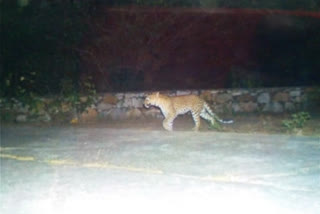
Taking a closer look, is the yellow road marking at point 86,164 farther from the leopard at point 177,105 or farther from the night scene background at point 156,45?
the night scene background at point 156,45

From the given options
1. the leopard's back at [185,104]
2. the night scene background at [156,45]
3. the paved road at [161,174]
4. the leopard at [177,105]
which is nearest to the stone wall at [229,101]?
the night scene background at [156,45]

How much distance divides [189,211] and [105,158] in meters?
3.26

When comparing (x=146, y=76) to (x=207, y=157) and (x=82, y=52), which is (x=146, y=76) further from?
(x=207, y=157)

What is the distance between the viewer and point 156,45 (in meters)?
16.5

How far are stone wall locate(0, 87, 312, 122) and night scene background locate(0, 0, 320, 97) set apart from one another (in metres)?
0.53

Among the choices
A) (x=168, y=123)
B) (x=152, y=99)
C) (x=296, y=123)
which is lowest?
(x=168, y=123)

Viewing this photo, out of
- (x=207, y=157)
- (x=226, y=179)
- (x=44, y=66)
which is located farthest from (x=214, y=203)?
(x=44, y=66)

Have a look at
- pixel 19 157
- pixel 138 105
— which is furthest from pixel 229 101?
pixel 19 157

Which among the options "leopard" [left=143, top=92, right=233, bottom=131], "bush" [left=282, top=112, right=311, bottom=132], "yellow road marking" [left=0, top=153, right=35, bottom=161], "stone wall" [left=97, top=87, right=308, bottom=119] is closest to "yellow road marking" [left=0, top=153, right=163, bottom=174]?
"yellow road marking" [left=0, top=153, right=35, bottom=161]

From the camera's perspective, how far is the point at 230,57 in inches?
706

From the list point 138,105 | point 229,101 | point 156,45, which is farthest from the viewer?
point 156,45

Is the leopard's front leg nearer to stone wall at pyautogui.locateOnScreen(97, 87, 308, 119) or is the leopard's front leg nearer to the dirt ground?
the dirt ground

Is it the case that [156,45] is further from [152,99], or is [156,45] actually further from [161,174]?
[161,174]

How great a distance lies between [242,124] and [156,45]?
3818mm
